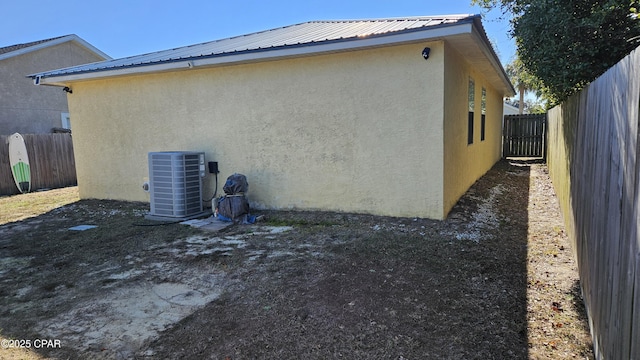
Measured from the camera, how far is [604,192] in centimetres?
238

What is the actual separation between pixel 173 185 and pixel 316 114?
284 cm

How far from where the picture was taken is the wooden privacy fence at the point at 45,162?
10945 millimetres

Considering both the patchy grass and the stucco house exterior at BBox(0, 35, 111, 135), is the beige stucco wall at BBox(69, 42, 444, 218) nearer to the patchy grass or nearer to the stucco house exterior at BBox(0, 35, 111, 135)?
the patchy grass

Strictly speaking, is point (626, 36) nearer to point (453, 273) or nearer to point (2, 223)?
point (453, 273)

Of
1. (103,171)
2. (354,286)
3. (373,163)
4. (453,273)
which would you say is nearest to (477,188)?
(373,163)

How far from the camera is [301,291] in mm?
3496

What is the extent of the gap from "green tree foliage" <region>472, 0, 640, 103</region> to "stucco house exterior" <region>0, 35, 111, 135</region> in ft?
52.3

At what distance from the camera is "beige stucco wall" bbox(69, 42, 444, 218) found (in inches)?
225

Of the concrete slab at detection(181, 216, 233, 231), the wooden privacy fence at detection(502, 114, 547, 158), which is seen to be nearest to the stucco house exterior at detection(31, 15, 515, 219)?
the concrete slab at detection(181, 216, 233, 231)

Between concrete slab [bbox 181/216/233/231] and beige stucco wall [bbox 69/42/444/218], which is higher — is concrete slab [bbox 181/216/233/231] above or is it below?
below

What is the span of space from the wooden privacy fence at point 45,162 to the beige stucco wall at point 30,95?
3.23 m

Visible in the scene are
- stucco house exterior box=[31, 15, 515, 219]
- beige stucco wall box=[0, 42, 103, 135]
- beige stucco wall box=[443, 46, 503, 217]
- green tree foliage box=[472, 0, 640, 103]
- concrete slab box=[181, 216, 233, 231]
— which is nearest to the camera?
green tree foliage box=[472, 0, 640, 103]

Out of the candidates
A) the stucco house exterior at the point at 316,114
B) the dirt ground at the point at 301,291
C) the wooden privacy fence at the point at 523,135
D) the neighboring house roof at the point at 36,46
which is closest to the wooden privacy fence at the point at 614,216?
the dirt ground at the point at 301,291

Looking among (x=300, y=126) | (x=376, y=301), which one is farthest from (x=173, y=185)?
(x=376, y=301)
